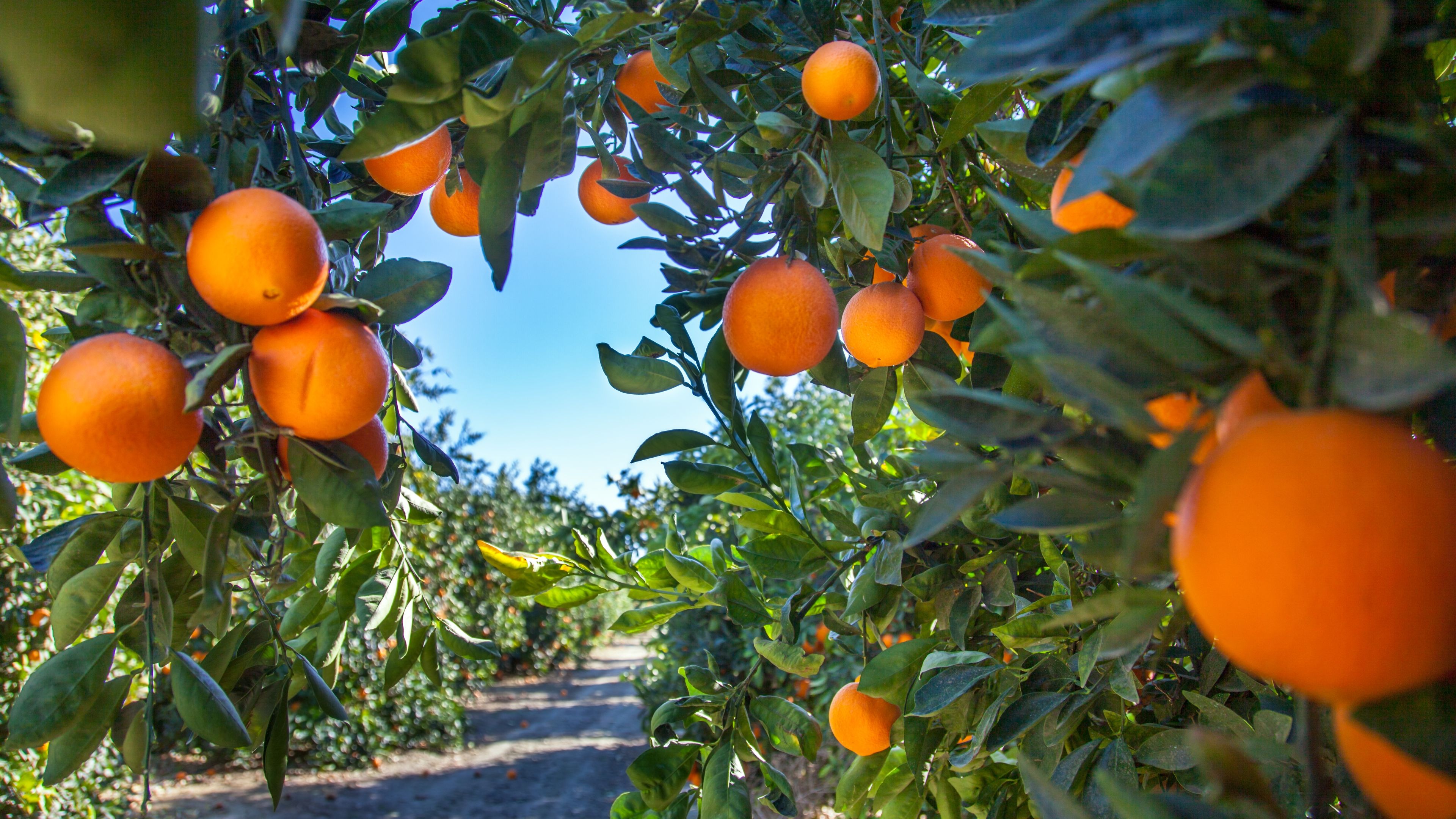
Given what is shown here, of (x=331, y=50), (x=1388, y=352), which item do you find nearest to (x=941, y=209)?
(x=331, y=50)

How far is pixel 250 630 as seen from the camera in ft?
3.01

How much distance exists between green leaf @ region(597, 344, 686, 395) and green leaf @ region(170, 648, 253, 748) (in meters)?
0.49

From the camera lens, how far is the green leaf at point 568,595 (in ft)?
3.64

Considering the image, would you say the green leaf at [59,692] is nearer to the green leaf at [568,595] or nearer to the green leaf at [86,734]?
the green leaf at [86,734]

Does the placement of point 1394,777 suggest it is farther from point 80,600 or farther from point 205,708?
point 80,600

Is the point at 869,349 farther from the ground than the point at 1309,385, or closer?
closer

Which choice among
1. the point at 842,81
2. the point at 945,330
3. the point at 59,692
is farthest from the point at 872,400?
the point at 59,692

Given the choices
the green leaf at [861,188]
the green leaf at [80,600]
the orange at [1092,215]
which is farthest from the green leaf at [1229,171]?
the green leaf at [80,600]

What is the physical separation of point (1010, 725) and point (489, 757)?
7057 mm

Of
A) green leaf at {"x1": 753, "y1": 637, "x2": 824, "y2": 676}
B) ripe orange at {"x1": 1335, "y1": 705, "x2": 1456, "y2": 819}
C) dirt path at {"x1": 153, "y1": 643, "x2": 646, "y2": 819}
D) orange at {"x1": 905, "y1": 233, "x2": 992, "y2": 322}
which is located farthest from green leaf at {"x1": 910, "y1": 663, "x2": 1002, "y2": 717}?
dirt path at {"x1": 153, "y1": 643, "x2": 646, "y2": 819}

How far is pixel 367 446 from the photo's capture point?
76 centimetres

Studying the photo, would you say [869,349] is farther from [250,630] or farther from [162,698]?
[162,698]

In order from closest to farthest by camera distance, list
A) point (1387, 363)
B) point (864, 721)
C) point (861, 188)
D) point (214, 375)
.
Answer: point (1387, 363) < point (214, 375) < point (861, 188) < point (864, 721)

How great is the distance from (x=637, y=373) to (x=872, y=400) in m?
0.37
